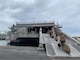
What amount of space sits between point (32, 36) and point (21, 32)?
342 cm

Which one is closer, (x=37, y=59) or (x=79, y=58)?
(x=37, y=59)

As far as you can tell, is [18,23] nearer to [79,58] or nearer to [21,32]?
[21,32]

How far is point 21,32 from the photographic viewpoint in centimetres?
4203

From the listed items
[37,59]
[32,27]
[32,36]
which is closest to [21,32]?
[32,36]

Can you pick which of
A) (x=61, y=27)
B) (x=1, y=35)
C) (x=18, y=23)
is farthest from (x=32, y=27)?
(x=1, y=35)

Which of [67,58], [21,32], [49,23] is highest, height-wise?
[49,23]

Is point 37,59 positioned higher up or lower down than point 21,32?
lower down

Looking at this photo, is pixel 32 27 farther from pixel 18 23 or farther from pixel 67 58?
pixel 67 58

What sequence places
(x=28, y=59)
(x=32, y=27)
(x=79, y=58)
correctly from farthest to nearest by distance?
(x=32, y=27)
(x=79, y=58)
(x=28, y=59)

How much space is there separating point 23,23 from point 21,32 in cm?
1105

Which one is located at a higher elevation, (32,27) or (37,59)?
(32,27)

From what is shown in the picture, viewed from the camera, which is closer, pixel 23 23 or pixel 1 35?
pixel 23 23

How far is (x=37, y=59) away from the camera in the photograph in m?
12.3

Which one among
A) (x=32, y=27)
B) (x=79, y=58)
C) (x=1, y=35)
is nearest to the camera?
(x=79, y=58)
